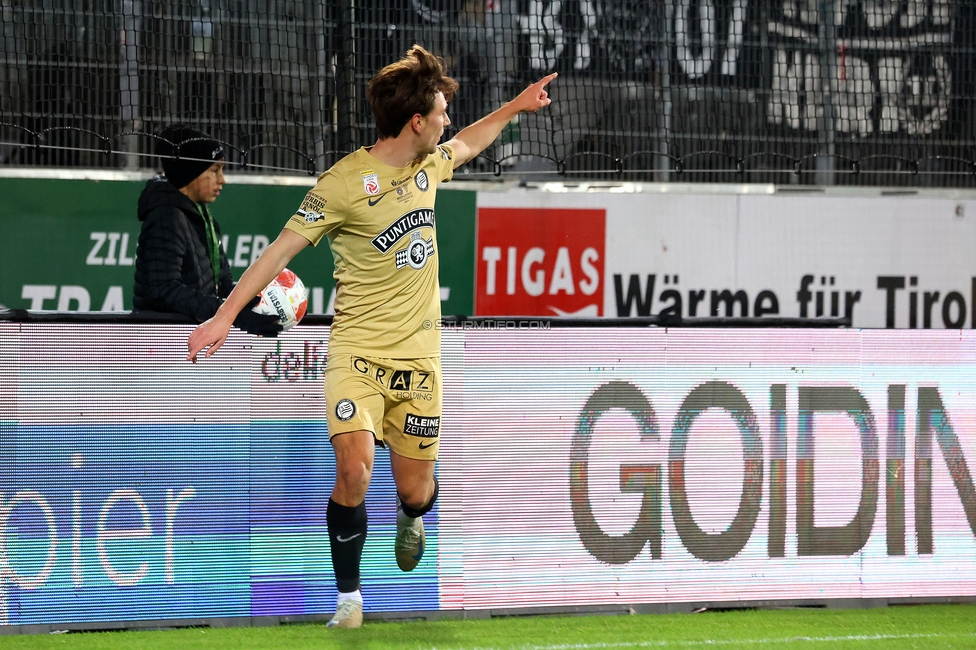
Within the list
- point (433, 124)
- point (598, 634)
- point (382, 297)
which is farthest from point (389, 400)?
point (598, 634)

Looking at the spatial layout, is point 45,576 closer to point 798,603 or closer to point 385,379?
point 385,379

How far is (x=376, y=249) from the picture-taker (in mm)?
4879

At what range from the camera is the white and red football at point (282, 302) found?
5.34m

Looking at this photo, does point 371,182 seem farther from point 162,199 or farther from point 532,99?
point 162,199

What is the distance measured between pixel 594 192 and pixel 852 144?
5.98 ft

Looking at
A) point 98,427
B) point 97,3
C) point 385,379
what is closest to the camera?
point 385,379

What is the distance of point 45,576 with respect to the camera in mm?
5145

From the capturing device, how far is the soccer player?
4.79m

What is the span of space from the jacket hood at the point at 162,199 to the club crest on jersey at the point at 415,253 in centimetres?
153

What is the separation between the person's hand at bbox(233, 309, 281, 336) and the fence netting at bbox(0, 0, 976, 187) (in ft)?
7.06

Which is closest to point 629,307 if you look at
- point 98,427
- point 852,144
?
point 852,144

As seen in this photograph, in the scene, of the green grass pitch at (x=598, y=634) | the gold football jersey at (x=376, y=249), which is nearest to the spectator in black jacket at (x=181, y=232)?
the gold football jersey at (x=376, y=249)

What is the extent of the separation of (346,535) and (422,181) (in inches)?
56.3

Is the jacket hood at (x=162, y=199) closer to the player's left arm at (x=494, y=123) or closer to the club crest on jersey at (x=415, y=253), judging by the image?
the player's left arm at (x=494, y=123)
